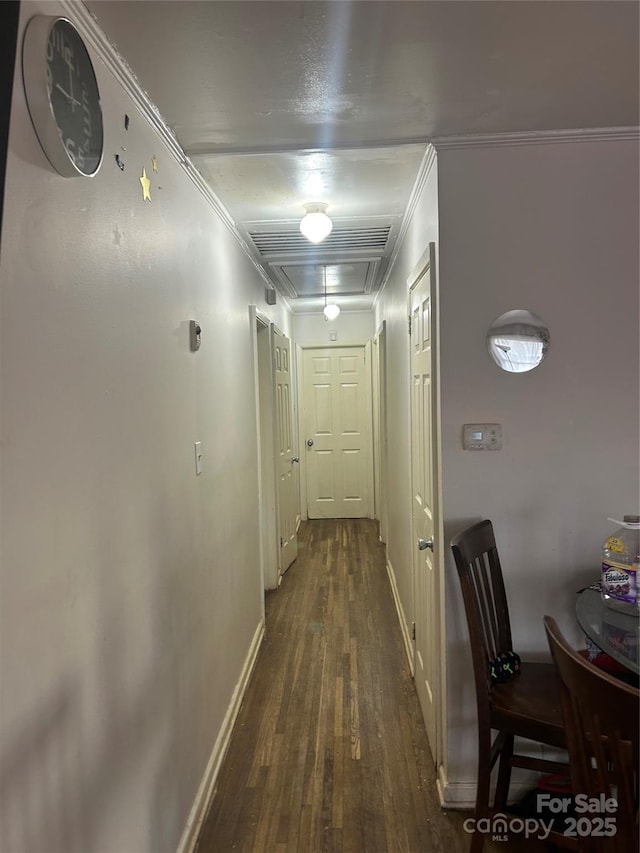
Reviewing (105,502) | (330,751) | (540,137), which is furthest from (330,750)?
(540,137)

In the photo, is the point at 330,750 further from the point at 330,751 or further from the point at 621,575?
the point at 621,575

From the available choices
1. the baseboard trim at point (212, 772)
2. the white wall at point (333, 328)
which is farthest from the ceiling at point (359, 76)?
the white wall at point (333, 328)

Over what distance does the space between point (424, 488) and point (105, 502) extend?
4.71 feet

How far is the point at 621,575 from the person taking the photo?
5.19ft

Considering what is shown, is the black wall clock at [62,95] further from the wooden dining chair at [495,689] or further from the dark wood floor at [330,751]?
the dark wood floor at [330,751]

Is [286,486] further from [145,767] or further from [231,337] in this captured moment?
[145,767]

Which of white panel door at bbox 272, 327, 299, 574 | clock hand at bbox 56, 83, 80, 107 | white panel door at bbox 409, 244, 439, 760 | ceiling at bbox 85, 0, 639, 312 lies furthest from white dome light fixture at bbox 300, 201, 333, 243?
white panel door at bbox 272, 327, 299, 574

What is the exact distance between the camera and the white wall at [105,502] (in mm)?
881

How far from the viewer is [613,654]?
1.25 meters

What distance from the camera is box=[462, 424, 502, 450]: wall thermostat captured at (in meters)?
1.83

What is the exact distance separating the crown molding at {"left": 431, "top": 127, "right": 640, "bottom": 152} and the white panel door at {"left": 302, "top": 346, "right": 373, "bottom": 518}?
12.9 feet

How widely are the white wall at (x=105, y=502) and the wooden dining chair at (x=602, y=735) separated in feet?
3.22

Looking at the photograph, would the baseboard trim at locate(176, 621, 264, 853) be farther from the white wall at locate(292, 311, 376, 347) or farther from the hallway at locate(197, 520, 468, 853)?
the white wall at locate(292, 311, 376, 347)

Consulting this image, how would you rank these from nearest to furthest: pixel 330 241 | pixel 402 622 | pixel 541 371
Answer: pixel 541 371 → pixel 330 241 → pixel 402 622
